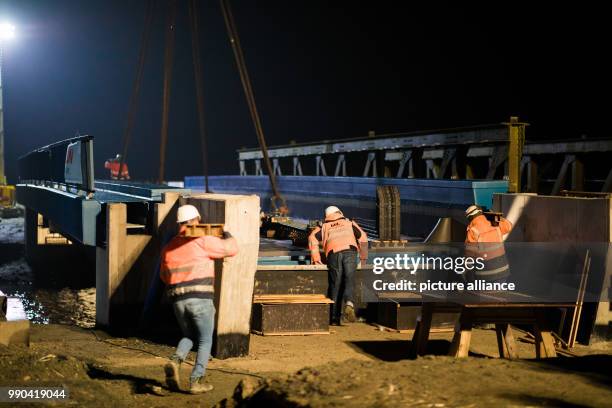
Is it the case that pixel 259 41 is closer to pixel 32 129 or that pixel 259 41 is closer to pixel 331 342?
pixel 32 129

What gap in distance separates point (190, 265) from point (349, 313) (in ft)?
18.6

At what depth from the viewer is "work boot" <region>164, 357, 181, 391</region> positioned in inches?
341

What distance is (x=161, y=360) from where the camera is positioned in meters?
10.9

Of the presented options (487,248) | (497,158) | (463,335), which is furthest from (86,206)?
(497,158)

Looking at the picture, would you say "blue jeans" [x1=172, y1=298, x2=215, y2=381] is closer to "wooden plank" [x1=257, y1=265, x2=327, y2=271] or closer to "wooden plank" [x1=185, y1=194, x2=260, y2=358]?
"wooden plank" [x1=185, y1=194, x2=260, y2=358]

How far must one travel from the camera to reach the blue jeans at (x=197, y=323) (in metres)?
8.67

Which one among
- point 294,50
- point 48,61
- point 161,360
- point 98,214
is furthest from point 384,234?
point 48,61

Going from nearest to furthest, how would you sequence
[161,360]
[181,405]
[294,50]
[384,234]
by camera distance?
[181,405] → [161,360] → [384,234] → [294,50]

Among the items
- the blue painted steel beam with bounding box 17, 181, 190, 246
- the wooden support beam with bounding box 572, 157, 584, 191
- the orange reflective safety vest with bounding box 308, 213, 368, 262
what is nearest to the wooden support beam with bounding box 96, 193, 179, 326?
the blue painted steel beam with bounding box 17, 181, 190, 246

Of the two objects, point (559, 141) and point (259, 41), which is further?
point (259, 41)

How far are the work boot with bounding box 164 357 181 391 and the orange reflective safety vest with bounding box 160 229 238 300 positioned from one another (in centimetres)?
63

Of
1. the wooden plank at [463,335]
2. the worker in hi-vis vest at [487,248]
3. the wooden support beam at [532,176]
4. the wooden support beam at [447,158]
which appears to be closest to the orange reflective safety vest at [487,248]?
the worker in hi-vis vest at [487,248]

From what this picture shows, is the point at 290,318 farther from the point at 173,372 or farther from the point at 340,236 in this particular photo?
the point at 173,372

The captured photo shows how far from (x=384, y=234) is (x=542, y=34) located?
24.9 meters
